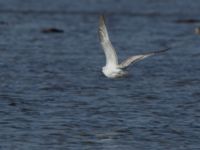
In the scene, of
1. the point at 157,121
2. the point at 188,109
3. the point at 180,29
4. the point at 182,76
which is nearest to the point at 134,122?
the point at 157,121

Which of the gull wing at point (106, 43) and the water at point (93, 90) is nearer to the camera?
the water at point (93, 90)

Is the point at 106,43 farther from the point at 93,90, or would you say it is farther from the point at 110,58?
the point at 93,90

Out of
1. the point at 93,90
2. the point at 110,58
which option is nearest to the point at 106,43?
the point at 110,58

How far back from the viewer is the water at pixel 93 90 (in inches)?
656

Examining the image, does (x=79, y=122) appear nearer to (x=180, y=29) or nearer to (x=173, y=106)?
(x=173, y=106)

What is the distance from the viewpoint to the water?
54.7 ft

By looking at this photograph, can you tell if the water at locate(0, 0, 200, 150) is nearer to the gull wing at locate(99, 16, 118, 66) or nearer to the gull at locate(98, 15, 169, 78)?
the gull at locate(98, 15, 169, 78)

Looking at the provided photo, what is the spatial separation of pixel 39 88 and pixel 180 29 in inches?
654

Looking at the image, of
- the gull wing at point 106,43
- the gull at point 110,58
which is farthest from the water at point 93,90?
the gull wing at point 106,43

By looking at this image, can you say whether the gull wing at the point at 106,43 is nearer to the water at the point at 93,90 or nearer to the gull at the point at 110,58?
the gull at the point at 110,58

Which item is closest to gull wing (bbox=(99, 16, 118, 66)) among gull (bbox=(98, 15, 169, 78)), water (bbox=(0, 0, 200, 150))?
gull (bbox=(98, 15, 169, 78))

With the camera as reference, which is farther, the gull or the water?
the gull

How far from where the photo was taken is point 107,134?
16.9m

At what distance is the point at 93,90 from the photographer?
71.6 ft
